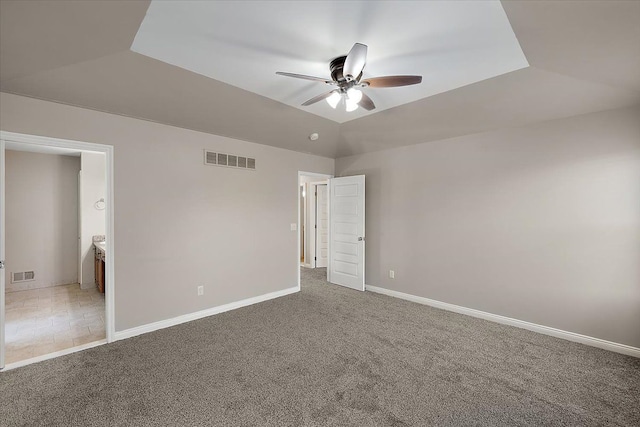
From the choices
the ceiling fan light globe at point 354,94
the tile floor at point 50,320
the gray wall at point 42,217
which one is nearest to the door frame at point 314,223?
the tile floor at point 50,320

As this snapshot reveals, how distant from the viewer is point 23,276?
191 inches

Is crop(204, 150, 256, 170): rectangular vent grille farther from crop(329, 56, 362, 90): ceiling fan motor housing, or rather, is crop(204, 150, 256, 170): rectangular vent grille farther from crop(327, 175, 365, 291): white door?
crop(329, 56, 362, 90): ceiling fan motor housing

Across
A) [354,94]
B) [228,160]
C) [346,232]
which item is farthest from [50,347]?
[346,232]

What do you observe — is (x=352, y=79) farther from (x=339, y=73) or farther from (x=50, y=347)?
(x=50, y=347)

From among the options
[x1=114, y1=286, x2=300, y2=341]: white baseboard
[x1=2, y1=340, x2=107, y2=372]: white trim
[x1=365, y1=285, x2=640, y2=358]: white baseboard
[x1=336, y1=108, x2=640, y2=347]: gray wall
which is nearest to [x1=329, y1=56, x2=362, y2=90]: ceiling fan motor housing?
[x1=336, y1=108, x2=640, y2=347]: gray wall

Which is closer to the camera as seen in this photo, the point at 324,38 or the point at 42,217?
the point at 324,38

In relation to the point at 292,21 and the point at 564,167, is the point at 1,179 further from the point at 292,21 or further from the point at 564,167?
the point at 564,167

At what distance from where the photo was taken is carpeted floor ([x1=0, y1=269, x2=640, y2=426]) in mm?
1933

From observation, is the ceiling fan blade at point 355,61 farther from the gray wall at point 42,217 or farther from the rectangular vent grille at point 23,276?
the rectangular vent grille at point 23,276

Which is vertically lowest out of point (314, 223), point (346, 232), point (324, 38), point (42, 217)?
point (346, 232)

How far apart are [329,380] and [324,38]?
2.88 metres

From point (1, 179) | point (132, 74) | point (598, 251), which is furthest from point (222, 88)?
point (598, 251)

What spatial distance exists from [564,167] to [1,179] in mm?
5897

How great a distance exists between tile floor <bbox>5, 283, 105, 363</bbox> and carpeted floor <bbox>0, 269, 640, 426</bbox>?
1.44 ft
